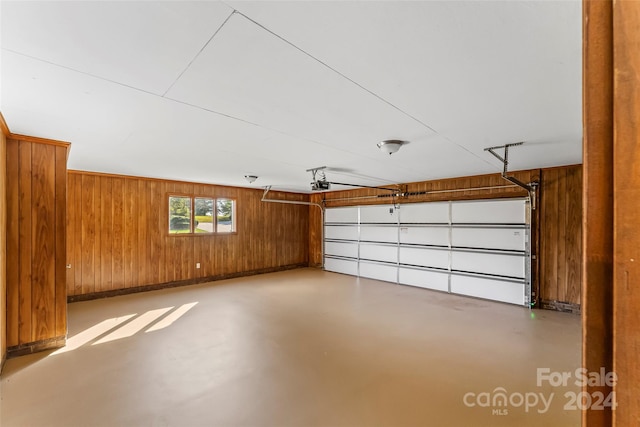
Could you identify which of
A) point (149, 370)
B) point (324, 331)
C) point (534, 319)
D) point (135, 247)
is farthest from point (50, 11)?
point (534, 319)

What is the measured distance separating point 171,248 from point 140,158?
2565 mm

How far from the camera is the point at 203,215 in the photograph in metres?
6.29

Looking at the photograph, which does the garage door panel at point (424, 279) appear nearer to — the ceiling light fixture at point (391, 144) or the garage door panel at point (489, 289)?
the garage door panel at point (489, 289)

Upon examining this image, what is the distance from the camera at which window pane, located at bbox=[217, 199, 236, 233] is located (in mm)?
Result: 6562

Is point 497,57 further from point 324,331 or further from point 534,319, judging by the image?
point 534,319

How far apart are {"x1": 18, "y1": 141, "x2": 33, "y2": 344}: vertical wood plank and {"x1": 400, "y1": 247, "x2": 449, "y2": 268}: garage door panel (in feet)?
19.1

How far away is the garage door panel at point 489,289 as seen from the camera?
459cm

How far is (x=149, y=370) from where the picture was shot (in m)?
2.53

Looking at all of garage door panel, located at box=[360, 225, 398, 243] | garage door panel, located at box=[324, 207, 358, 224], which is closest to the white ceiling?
garage door panel, located at box=[360, 225, 398, 243]

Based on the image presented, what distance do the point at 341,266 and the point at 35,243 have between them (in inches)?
233

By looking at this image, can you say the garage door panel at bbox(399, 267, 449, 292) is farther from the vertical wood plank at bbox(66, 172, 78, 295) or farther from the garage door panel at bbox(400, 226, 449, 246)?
the vertical wood plank at bbox(66, 172, 78, 295)

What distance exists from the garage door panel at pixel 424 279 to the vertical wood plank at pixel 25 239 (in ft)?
19.0

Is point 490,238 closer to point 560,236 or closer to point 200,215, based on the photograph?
point 560,236

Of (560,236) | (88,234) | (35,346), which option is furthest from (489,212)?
(88,234)
